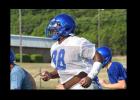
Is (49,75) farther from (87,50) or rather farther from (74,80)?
(87,50)

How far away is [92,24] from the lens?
759 cm

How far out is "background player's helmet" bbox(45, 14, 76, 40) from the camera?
7.55 m

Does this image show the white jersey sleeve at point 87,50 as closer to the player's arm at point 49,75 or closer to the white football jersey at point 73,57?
the white football jersey at point 73,57

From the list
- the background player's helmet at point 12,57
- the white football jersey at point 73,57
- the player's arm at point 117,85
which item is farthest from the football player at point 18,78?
the player's arm at point 117,85

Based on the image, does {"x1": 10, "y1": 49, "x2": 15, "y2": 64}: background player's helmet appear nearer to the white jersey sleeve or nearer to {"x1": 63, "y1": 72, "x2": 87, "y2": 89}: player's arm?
{"x1": 63, "y1": 72, "x2": 87, "y2": 89}: player's arm

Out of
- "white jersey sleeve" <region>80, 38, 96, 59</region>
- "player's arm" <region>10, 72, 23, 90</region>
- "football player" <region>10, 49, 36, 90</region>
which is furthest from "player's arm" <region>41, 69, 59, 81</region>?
"white jersey sleeve" <region>80, 38, 96, 59</region>

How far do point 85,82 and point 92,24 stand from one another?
988 millimetres

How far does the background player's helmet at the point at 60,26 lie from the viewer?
755 centimetres

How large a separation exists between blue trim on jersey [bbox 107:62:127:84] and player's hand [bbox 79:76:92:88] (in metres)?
0.36

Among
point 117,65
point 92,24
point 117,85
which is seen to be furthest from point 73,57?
point 117,85

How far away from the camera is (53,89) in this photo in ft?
24.8
